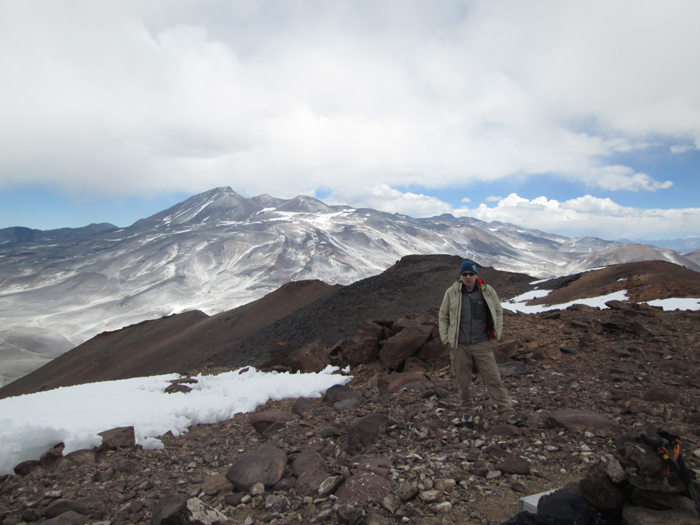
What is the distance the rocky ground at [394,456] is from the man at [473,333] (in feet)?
0.88

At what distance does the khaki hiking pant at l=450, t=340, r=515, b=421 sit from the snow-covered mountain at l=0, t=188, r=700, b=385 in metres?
55.3

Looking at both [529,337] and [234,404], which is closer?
[234,404]

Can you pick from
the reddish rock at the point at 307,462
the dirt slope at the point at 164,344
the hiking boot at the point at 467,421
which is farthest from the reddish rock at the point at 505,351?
the dirt slope at the point at 164,344

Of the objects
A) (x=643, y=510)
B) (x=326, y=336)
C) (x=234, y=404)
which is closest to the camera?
(x=643, y=510)

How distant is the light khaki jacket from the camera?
3832 mm

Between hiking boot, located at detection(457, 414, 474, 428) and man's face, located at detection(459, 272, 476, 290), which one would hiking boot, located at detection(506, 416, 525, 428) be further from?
man's face, located at detection(459, 272, 476, 290)

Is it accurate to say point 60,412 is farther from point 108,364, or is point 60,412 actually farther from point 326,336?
point 108,364

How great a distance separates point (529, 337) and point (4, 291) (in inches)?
3986

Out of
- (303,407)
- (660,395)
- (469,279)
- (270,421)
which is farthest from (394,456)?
(660,395)

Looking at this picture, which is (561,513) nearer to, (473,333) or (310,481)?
(310,481)

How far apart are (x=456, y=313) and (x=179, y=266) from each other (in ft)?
299

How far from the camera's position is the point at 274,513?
262 centimetres

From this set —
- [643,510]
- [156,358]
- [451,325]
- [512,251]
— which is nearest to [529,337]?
[451,325]

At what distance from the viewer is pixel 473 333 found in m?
3.86
